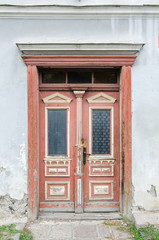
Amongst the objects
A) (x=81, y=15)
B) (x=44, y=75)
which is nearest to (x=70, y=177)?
(x=44, y=75)

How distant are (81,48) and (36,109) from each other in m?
1.36

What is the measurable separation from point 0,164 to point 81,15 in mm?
3069

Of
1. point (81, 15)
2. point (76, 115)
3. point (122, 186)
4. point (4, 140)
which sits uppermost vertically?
point (81, 15)

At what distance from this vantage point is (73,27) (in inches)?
164

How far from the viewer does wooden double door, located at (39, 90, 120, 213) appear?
4.45 meters

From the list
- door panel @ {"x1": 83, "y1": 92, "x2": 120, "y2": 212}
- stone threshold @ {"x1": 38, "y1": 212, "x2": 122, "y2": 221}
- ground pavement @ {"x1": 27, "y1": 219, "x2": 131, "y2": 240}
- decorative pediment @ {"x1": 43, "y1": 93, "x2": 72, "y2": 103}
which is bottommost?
ground pavement @ {"x1": 27, "y1": 219, "x2": 131, "y2": 240}

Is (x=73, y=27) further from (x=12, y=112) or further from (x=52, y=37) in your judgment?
(x=12, y=112)

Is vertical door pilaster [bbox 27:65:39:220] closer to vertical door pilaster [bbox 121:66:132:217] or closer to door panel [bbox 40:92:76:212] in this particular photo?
door panel [bbox 40:92:76:212]

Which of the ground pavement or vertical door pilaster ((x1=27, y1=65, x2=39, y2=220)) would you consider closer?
the ground pavement

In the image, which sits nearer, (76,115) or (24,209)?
Answer: (24,209)

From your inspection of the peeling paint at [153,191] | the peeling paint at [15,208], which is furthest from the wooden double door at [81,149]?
the peeling paint at [153,191]

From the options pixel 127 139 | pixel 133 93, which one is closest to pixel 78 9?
pixel 133 93

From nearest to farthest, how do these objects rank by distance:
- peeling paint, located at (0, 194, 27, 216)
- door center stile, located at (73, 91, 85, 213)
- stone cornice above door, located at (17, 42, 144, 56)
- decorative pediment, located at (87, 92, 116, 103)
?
stone cornice above door, located at (17, 42, 144, 56)
peeling paint, located at (0, 194, 27, 216)
door center stile, located at (73, 91, 85, 213)
decorative pediment, located at (87, 92, 116, 103)

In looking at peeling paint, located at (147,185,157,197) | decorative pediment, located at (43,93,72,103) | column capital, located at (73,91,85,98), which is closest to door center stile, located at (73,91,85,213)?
column capital, located at (73,91,85,98)
